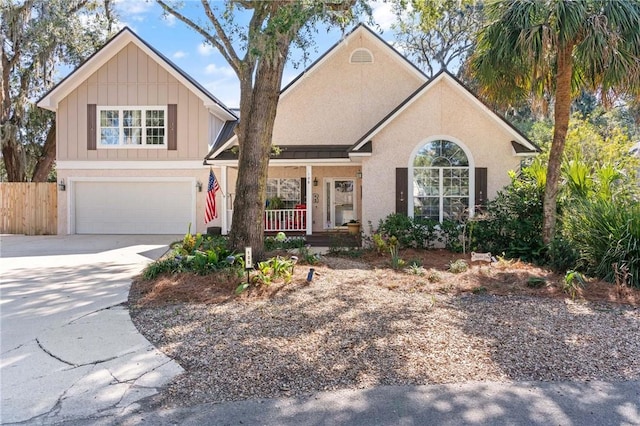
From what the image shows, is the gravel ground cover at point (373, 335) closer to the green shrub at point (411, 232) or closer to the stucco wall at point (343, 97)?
the green shrub at point (411, 232)

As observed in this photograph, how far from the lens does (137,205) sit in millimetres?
Result: 17203

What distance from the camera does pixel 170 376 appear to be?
4.29m

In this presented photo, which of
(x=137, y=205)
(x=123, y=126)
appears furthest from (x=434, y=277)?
(x=123, y=126)

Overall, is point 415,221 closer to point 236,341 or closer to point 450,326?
point 450,326

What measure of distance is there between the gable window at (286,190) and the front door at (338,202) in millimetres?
1163

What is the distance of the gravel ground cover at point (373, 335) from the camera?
4.27 meters

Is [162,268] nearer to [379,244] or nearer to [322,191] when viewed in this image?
[379,244]

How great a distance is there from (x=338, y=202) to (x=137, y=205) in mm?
7937

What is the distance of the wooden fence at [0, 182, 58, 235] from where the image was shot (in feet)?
57.9

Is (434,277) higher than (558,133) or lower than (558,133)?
lower

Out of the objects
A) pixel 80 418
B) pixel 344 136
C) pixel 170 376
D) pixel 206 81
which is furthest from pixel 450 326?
pixel 206 81

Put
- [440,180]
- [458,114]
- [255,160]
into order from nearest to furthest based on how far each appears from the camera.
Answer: [255,160] → [458,114] → [440,180]

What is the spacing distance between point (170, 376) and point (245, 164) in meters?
5.17

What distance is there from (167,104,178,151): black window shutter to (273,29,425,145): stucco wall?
400 cm
